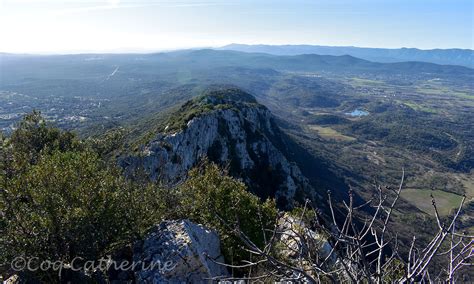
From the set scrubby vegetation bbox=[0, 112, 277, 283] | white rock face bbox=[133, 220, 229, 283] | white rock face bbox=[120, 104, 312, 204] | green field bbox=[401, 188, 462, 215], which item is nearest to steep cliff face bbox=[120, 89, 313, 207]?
white rock face bbox=[120, 104, 312, 204]

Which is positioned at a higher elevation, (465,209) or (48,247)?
(48,247)

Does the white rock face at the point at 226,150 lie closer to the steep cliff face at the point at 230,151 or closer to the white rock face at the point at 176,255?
the steep cliff face at the point at 230,151

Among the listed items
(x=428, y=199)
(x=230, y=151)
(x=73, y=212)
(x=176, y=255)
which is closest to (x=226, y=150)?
(x=230, y=151)

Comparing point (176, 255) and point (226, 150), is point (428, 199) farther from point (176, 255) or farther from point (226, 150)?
point (176, 255)

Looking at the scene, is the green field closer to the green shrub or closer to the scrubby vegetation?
the green shrub

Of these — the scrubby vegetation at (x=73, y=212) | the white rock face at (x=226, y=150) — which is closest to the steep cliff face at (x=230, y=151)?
the white rock face at (x=226, y=150)

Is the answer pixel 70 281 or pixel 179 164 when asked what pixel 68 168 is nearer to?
pixel 70 281

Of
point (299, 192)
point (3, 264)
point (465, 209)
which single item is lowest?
point (465, 209)

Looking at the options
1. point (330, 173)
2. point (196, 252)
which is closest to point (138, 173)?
point (196, 252)
